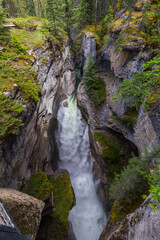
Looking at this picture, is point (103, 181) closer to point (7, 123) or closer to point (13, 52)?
point (7, 123)

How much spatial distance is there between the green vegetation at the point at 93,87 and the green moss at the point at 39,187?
29.9 feet

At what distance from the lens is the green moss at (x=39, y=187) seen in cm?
706

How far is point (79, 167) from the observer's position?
1392 cm

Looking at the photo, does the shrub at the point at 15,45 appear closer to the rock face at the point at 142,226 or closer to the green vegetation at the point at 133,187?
the green vegetation at the point at 133,187

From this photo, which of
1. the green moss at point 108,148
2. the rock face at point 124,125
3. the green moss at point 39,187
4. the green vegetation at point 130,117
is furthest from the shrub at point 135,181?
the green moss at point 39,187

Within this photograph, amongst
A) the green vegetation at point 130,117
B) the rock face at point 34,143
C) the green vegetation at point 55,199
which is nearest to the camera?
the rock face at point 34,143

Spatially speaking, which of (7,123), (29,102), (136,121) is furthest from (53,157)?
(136,121)

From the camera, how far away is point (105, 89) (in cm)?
1316

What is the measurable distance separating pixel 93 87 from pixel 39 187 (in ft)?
36.6

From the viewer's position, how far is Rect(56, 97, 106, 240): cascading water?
10.5 meters

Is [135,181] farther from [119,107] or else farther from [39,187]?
[119,107]

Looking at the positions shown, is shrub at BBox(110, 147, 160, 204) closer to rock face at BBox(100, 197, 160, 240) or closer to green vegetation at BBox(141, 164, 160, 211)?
rock face at BBox(100, 197, 160, 240)

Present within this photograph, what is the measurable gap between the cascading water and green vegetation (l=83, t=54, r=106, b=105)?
12.8 ft

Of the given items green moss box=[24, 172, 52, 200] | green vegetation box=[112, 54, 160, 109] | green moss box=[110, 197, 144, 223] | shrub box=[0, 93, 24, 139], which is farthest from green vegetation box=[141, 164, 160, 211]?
green moss box=[24, 172, 52, 200]
